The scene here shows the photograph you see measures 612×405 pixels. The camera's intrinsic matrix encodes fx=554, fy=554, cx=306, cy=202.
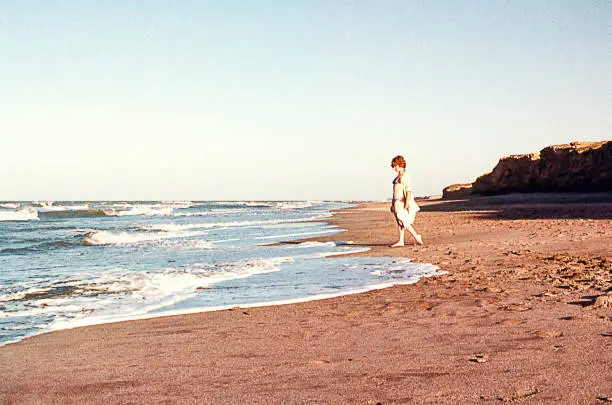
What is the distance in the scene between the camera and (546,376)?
3193 millimetres

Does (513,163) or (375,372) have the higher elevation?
(513,163)

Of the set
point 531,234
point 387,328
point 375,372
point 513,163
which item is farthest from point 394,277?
point 513,163

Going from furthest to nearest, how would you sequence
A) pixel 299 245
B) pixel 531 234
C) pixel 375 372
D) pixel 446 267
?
pixel 299 245
pixel 531 234
pixel 446 267
pixel 375 372

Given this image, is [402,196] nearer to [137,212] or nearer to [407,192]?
[407,192]

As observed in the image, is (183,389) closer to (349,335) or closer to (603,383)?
(349,335)

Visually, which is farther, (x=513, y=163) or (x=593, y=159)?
(x=513, y=163)

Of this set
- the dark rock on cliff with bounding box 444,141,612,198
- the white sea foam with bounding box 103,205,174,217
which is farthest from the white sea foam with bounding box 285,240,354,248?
the white sea foam with bounding box 103,205,174,217

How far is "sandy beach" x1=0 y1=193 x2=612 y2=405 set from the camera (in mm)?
3158

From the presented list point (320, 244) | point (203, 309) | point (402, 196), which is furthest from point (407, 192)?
point (203, 309)

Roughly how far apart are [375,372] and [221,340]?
5.48 feet

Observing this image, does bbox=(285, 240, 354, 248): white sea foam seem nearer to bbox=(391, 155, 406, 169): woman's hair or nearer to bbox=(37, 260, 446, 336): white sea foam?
bbox=(391, 155, 406, 169): woman's hair

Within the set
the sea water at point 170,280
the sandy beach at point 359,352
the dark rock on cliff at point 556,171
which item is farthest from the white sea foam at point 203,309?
the dark rock on cliff at point 556,171

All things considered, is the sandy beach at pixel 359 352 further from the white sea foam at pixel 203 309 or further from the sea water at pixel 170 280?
the sea water at pixel 170 280

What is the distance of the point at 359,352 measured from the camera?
4.05 meters
